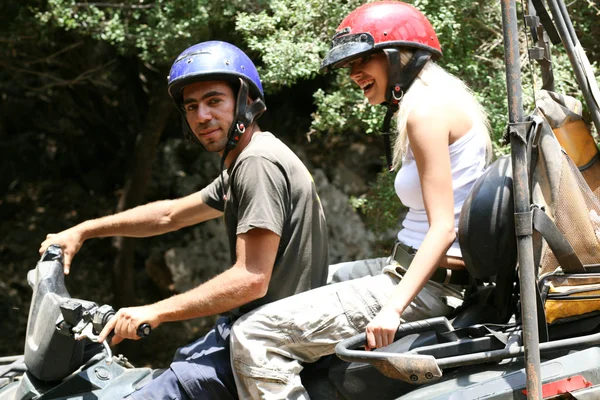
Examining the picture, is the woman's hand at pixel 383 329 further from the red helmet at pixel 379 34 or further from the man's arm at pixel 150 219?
the man's arm at pixel 150 219

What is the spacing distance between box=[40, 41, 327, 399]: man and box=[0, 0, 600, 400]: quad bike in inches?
10.4

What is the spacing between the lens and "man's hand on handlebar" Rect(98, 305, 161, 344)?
3115 mm

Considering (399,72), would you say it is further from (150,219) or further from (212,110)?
(150,219)

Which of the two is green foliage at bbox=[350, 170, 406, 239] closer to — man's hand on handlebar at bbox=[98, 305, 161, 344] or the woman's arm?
the woman's arm

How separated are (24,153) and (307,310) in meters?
6.78

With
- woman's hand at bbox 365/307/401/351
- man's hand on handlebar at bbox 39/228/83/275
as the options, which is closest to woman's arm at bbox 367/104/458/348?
woman's hand at bbox 365/307/401/351

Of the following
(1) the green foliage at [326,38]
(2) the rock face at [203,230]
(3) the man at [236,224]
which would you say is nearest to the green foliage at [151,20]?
(1) the green foliage at [326,38]

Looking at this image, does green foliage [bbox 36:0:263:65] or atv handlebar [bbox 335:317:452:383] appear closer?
atv handlebar [bbox 335:317:452:383]

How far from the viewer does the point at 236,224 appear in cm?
347

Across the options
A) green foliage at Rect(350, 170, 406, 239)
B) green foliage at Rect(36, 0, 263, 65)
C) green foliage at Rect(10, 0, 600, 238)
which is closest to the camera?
green foliage at Rect(10, 0, 600, 238)

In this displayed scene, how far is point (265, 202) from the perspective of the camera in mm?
3189

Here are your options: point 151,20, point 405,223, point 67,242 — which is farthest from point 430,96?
point 151,20

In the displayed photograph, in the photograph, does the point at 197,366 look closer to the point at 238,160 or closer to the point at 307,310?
the point at 307,310

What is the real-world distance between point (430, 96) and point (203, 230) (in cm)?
538
